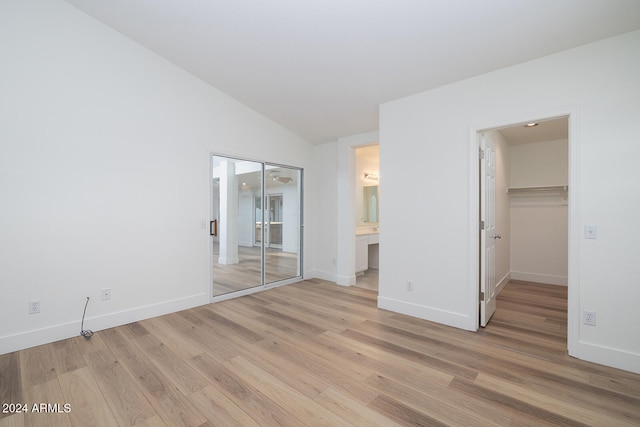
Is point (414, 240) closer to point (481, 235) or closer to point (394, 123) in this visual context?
point (481, 235)

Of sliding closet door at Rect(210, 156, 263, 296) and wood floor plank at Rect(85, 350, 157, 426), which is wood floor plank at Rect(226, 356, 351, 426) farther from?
sliding closet door at Rect(210, 156, 263, 296)

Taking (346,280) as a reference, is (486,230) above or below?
above

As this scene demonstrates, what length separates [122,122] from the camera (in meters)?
3.21

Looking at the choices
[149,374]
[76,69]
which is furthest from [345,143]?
[149,374]

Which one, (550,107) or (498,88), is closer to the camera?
(550,107)

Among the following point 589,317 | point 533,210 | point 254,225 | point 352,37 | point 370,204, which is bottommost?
point 589,317

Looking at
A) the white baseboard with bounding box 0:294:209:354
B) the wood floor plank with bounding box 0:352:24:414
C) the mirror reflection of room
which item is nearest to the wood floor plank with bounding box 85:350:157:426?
the wood floor plank with bounding box 0:352:24:414

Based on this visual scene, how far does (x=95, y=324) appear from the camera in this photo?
3.01 meters

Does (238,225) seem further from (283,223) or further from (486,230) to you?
(486,230)

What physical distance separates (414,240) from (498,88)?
184cm

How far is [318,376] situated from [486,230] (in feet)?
7.91

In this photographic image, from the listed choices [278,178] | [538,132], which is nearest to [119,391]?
[278,178]

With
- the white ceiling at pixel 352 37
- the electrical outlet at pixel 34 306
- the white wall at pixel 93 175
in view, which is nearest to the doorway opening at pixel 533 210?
the white ceiling at pixel 352 37

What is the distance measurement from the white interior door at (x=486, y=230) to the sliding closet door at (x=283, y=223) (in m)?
3.13
